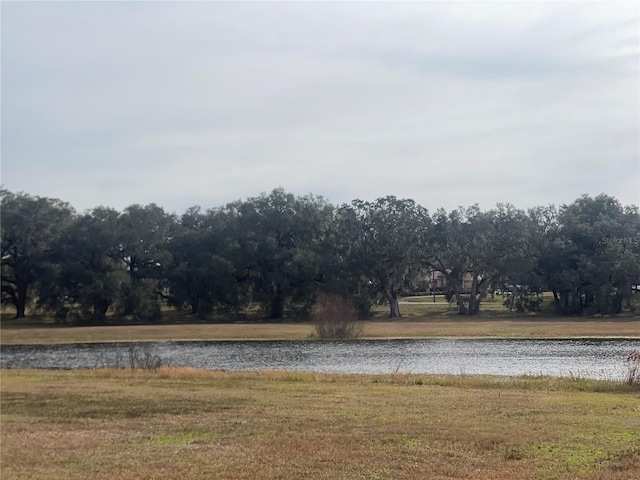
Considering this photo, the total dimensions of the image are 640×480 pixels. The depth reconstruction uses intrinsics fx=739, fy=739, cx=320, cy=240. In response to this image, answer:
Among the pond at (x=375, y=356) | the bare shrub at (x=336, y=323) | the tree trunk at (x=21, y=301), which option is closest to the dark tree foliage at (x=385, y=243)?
the bare shrub at (x=336, y=323)

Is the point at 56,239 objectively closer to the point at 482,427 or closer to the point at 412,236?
the point at 412,236

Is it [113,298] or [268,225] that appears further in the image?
[268,225]

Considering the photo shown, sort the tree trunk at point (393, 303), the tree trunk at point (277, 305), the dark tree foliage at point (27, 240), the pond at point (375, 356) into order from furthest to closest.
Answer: the tree trunk at point (277, 305) < the tree trunk at point (393, 303) < the dark tree foliage at point (27, 240) < the pond at point (375, 356)

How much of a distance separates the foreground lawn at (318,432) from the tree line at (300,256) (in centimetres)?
5776

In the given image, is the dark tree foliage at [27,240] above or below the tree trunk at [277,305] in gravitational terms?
above

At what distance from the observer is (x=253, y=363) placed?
37.6m

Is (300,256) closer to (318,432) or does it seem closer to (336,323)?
(336,323)

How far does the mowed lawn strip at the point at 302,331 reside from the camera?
57.3 m

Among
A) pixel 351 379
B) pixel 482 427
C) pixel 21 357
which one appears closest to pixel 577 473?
pixel 482 427

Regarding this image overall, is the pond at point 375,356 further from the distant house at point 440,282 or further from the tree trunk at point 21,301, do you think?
the distant house at point 440,282

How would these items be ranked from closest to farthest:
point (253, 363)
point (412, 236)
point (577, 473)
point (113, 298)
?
point (577, 473), point (253, 363), point (113, 298), point (412, 236)

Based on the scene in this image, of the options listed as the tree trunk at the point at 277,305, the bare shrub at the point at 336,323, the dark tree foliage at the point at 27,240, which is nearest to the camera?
the bare shrub at the point at 336,323

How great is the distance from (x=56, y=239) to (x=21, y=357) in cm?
3722

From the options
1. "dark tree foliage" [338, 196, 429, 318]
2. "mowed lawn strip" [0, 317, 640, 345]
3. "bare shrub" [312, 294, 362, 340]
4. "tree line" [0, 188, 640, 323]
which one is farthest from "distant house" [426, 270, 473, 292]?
"bare shrub" [312, 294, 362, 340]
